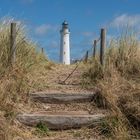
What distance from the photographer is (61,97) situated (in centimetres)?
802

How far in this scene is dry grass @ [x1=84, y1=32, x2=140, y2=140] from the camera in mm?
7176

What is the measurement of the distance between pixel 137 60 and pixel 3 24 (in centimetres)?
272

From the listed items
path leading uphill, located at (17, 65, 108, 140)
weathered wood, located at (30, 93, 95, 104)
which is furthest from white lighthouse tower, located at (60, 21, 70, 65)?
weathered wood, located at (30, 93, 95, 104)

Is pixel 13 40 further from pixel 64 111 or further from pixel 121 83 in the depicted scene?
pixel 121 83

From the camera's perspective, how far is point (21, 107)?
7625 mm

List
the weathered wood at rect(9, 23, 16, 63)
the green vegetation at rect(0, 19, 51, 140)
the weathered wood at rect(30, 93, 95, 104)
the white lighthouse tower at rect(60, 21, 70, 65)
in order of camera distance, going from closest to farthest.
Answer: the green vegetation at rect(0, 19, 51, 140) < the weathered wood at rect(30, 93, 95, 104) < the weathered wood at rect(9, 23, 16, 63) < the white lighthouse tower at rect(60, 21, 70, 65)

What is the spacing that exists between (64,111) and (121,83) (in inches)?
45.5

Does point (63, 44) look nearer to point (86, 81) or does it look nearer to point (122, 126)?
point (86, 81)

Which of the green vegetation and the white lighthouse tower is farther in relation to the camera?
the white lighthouse tower

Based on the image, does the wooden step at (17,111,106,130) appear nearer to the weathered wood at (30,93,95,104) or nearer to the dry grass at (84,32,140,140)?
the dry grass at (84,32,140,140)

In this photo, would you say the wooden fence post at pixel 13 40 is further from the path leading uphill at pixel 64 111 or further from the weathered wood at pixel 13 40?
the path leading uphill at pixel 64 111

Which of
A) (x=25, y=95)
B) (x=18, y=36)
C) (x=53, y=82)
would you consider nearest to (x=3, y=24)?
(x=18, y=36)

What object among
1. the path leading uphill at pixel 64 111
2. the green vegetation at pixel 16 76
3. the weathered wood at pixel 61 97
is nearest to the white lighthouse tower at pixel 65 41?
the green vegetation at pixel 16 76

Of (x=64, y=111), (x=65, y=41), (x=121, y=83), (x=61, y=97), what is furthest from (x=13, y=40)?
(x=65, y=41)
